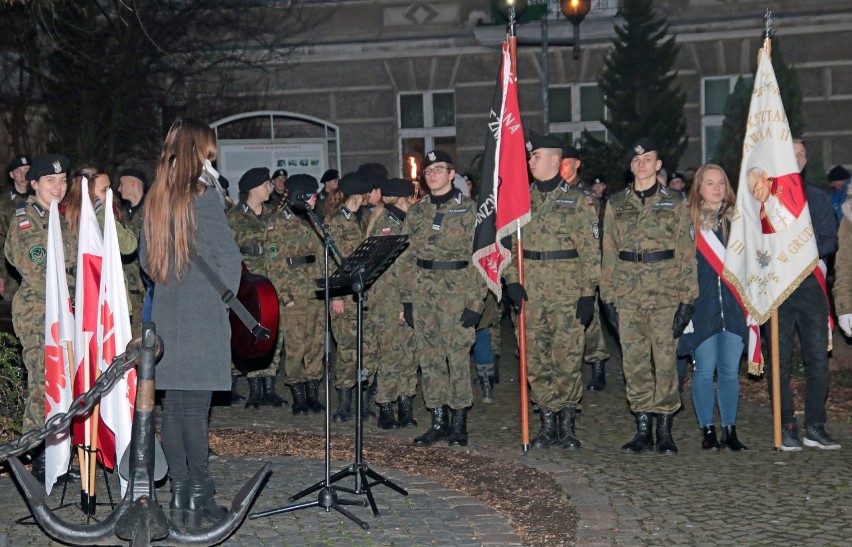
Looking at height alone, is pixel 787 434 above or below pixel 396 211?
below

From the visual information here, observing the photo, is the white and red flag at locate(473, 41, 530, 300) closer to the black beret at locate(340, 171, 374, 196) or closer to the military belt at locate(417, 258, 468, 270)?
the military belt at locate(417, 258, 468, 270)

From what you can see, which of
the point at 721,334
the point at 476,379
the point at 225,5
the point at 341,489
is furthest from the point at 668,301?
the point at 225,5

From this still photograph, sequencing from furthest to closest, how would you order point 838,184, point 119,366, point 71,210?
1. point 838,184
2. point 71,210
3. point 119,366

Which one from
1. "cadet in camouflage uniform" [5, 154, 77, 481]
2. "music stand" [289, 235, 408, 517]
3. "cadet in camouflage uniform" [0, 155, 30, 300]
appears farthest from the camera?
"cadet in camouflage uniform" [0, 155, 30, 300]

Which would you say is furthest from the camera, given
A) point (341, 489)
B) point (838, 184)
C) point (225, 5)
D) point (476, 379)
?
point (225, 5)

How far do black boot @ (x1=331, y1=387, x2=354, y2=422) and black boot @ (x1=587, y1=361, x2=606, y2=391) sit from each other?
2432 mm

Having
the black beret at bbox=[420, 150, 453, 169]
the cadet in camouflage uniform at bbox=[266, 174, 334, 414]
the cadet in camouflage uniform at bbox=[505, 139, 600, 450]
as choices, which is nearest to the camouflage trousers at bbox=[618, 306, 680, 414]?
the cadet in camouflage uniform at bbox=[505, 139, 600, 450]

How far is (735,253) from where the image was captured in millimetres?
9094

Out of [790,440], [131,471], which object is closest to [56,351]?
[131,471]

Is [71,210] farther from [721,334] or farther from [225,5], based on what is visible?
[225,5]

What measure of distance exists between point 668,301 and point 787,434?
1.33m

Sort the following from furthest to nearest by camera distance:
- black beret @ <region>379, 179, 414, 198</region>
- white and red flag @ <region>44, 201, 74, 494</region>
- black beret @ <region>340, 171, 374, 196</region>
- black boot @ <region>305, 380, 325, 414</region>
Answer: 1. black boot @ <region>305, 380, 325, 414</region>
2. black beret @ <region>340, 171, 374, 196</region>
3. black beret @ <region>379, 179, 414, 198</region>
4. white and red flag @ <region>44, 201, 74, 494</region>

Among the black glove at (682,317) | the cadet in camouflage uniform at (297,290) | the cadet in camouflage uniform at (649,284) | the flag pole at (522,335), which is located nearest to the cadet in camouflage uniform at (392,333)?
the cadet in camouflage uniform at (297,290)

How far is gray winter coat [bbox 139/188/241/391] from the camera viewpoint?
6621 mm
